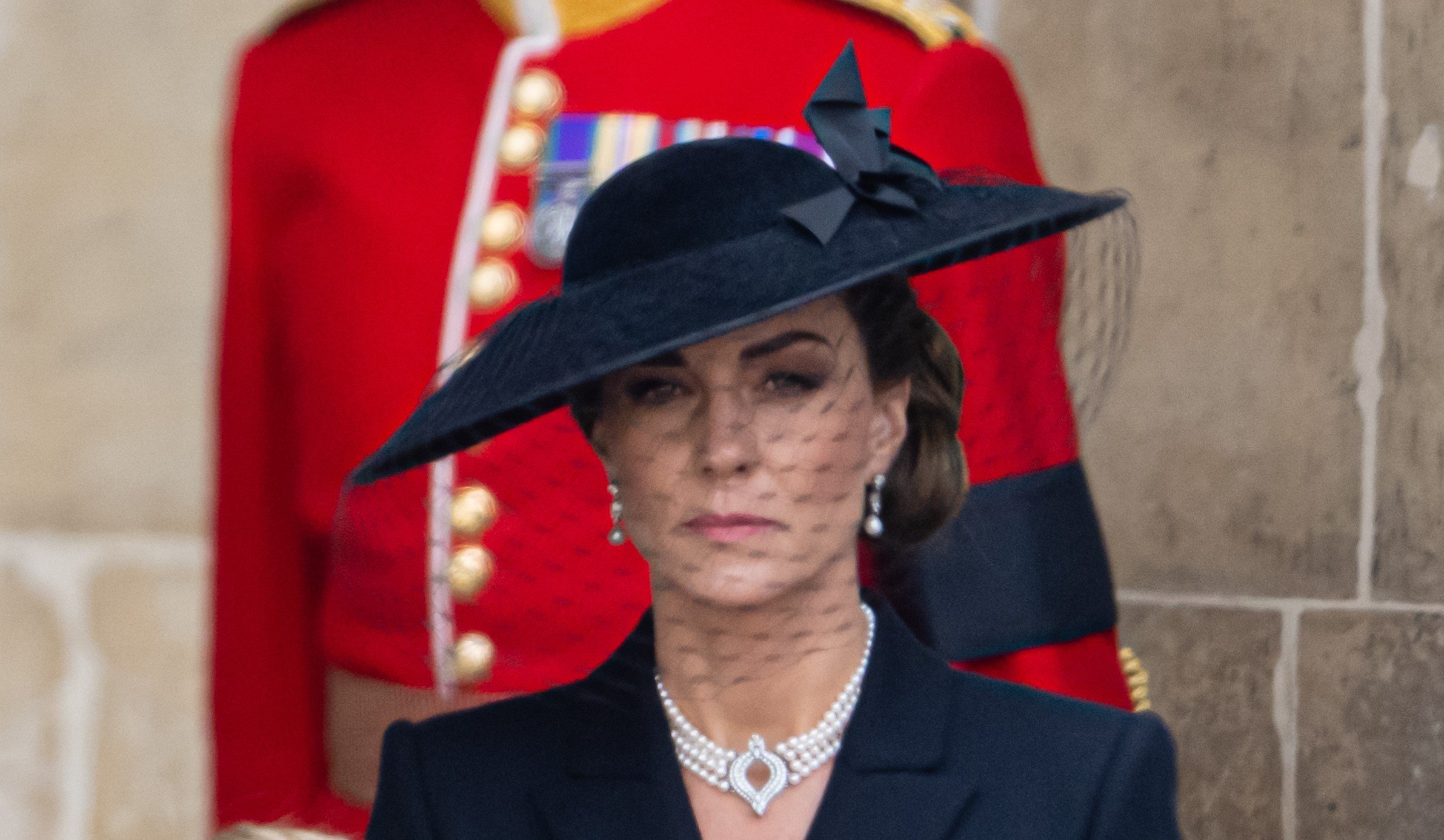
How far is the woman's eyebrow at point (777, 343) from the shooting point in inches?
26.6

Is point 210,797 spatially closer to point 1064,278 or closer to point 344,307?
point 344,307

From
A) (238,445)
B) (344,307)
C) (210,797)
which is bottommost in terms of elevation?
(210,797)

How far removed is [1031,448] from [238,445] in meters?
0.61

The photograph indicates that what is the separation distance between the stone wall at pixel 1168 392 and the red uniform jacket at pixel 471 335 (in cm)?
31

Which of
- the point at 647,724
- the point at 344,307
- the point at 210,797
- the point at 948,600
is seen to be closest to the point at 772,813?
the point at 647,724

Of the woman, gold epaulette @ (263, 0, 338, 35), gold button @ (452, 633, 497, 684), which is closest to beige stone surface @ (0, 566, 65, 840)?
gold epaulette @ (263, 0, 338, 35)

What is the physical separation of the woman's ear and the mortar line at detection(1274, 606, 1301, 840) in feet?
2.26

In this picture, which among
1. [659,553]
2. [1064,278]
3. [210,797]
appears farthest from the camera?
[210,797]

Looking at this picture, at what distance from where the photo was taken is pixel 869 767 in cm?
74

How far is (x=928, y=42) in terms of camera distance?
1.10 m

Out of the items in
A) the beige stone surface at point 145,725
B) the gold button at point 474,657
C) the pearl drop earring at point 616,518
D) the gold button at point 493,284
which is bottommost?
the beige stone surface at point 145,725

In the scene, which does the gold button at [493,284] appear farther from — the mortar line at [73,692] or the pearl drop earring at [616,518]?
the mortar line at [73,692]

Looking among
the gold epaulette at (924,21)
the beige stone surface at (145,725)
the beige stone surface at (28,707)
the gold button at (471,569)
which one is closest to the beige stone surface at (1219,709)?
the gold epaulette at (924,21)

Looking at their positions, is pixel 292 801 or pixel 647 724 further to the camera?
pixel 292 801
